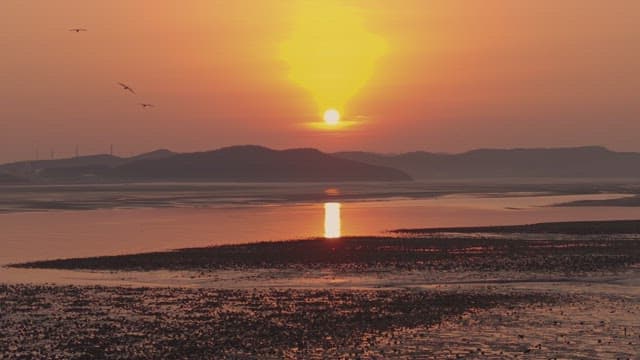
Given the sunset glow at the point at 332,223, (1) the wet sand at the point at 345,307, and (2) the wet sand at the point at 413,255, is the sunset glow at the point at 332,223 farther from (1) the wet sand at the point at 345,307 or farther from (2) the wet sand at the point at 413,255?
(1) the wet sand at the point at 345,307

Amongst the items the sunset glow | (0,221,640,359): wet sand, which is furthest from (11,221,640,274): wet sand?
the sunset glow

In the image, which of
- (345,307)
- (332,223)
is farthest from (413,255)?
(332,223)

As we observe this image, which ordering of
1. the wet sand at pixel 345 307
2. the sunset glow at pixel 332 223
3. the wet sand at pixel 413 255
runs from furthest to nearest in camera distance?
the sunset glow at pixel 332 223 → the wet sand at pixel 413 255 → the wet sand at pixel 345 307

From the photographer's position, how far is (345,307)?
41.2 m

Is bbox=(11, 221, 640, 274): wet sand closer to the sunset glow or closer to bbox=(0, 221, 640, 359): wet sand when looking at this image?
bbox=(0, 221, 640, 359): wet sand

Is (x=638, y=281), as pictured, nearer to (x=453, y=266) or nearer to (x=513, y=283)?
(x=513, y=283)

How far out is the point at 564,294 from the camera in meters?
45.2

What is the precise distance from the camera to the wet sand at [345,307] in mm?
32031

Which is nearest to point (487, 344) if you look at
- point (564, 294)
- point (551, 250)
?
point (564, 294)

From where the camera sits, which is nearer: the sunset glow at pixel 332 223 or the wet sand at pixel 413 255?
the wet sand at pixel 413 255

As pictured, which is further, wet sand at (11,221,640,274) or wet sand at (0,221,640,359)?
wet sand at (11,221,640,274)

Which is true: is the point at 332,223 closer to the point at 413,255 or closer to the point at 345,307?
the point at 413,255

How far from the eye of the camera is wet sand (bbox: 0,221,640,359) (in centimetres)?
3203

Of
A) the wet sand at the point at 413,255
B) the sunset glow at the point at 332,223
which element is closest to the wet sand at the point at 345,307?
the wet sand at the point at 413,255
